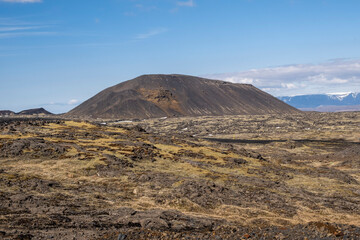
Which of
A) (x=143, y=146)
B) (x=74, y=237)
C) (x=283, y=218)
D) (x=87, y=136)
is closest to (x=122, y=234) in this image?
(x=74, y=237)

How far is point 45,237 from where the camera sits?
23.9m

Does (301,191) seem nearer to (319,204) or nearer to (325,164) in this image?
(319,204)

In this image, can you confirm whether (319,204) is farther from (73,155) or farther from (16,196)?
(73,155)

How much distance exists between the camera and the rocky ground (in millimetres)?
26031

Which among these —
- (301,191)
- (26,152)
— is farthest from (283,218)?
(26,152)

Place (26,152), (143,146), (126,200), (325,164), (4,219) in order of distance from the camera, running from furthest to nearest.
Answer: (325,164)
(143,146)
(26,152)
(126,200)
(4,219)

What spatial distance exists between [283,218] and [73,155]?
3403 centimetres

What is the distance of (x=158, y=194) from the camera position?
40.9 metres

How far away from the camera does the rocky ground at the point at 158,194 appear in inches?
1025

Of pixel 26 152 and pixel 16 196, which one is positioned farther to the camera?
pixel 26 152

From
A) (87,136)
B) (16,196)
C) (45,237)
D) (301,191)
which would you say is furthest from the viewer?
(87,136)

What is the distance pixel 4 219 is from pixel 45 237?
5.22 m

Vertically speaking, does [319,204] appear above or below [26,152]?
below

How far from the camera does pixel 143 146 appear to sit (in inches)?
2790
